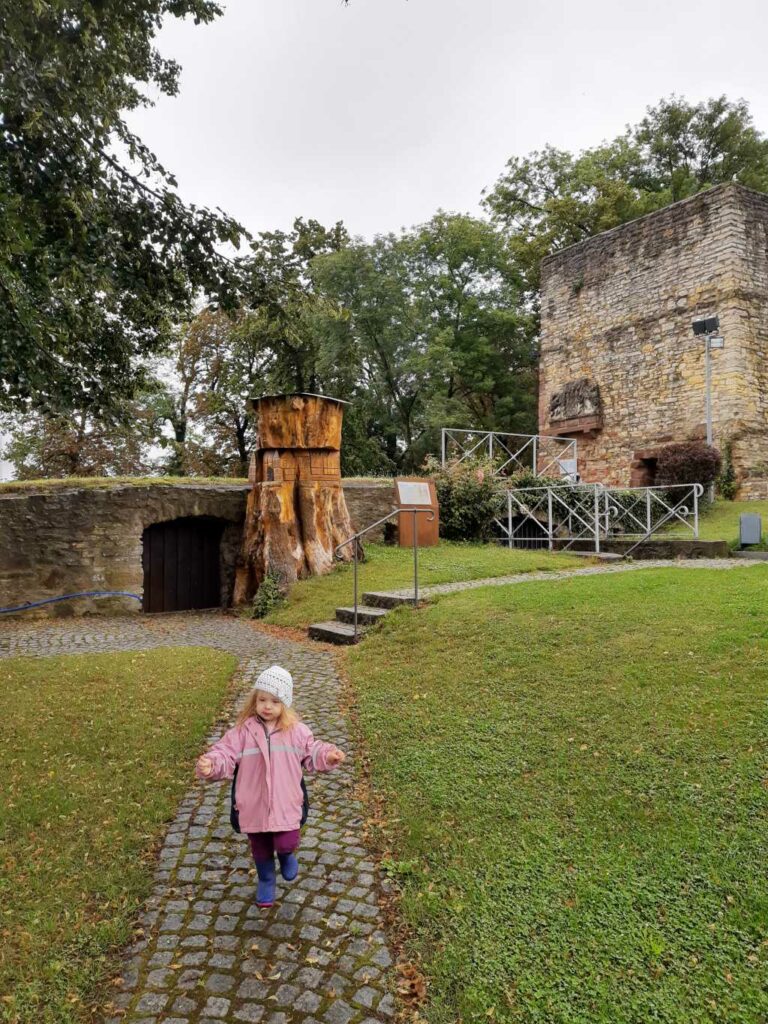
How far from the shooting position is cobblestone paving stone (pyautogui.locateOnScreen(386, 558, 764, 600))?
355 inches

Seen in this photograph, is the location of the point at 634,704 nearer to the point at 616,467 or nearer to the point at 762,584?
the point at 762,584

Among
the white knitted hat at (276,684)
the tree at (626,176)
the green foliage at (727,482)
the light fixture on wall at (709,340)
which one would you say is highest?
the tree at (626,176)

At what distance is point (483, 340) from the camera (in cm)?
2438

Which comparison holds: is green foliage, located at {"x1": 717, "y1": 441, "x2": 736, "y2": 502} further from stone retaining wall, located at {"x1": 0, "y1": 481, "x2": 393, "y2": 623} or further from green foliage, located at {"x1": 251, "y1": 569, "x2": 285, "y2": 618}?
stone retaining wall, located at {"x1": 0, "y1": 481, "x2": 393, "y2": 623}

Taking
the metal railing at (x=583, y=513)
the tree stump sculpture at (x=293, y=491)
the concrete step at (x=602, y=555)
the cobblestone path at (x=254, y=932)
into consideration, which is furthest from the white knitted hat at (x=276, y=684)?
the metal railing at (x=583, y=513)

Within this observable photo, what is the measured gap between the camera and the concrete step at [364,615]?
27.6 ft

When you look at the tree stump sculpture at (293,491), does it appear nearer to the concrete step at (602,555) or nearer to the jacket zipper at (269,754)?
the concrete step at (602,555)

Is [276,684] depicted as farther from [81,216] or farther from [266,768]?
[81,216]

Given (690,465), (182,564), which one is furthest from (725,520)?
(182,564)

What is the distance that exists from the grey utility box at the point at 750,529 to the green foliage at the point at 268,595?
24.9ft

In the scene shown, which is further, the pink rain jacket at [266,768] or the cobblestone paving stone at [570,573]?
the cobblestone paving stone at [570,573]

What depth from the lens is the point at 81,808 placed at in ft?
12.8

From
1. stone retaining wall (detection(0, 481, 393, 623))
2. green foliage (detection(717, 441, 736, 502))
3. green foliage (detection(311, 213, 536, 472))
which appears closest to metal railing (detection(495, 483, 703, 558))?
green foliage (detection(717, 441, 736, 502))

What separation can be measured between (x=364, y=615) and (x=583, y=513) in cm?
774
